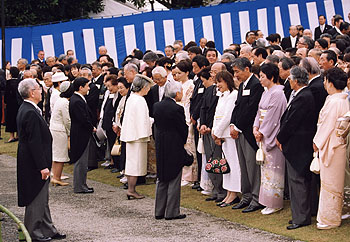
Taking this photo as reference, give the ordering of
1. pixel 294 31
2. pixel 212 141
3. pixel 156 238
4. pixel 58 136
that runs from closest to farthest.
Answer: pixel 156 238 → pixel 212 141 → pixel 58 136 → pixel 294 31

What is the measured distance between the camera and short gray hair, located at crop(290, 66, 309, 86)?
8586 millimetres

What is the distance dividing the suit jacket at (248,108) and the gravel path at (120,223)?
1.29 meters

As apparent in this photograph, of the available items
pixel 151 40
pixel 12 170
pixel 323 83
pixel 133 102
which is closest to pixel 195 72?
pixel 133 102

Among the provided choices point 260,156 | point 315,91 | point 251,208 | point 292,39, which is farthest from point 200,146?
point 292,39

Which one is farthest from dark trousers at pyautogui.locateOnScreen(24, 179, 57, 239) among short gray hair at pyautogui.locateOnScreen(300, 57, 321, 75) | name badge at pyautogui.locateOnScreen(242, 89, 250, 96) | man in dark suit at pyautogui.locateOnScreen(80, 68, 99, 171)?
man in dark suit at pyautogui.locateOnScreen(80, 68, 99, 171)

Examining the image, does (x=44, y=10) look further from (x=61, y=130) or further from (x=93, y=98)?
(x=61, y=130)

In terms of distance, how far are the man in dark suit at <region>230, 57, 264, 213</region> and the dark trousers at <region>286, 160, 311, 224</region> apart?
102 centimetres

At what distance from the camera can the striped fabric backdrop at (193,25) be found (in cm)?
1973

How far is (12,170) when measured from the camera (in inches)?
553

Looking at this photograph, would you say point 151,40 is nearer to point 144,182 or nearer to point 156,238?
point 144,182

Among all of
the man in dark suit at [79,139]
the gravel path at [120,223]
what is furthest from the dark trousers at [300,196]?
the man in dark suit at [79,139]

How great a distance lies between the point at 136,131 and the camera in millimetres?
10539

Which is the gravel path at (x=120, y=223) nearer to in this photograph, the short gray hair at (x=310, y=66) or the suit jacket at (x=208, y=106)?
the suit jacket at (x=208, y=106)

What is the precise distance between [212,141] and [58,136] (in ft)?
11.2
